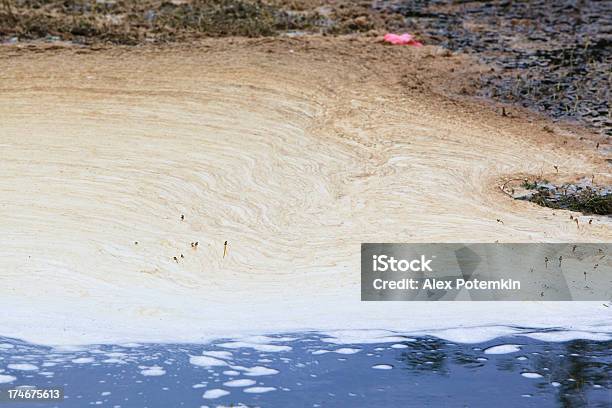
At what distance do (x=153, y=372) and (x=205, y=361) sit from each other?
369 millimetres

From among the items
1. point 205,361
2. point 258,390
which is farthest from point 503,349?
point 205,361

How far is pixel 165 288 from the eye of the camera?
826cm

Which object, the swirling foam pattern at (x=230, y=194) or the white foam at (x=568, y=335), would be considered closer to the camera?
the white foam at (x=568, y=335)

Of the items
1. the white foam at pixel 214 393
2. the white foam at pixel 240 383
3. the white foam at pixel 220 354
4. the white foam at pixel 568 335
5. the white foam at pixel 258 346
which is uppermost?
the white foam at pixel 568 335

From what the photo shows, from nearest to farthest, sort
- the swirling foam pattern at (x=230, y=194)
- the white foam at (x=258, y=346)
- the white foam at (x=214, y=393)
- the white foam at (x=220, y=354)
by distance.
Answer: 1. the white foam at (x=214, y=393)
2. the white foam at (x=220, y=354)
3. the white foam at (x=258, y=346)
4. the swirling foam pattern at (x=230, y=194)

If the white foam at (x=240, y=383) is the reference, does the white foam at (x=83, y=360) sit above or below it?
above

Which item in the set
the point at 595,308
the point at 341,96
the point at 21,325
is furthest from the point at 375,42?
the point at 21,325

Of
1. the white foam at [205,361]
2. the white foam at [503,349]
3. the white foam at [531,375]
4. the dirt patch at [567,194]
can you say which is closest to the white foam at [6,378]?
the white foam at [205,361]

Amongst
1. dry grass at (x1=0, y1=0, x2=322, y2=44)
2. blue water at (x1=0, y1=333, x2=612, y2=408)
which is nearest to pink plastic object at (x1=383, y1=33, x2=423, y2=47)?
dry grass at (x1=0, y1=0, x2=322, y2=44)

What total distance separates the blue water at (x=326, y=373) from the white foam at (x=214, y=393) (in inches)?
1.1

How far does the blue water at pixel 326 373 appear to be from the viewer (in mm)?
6684
